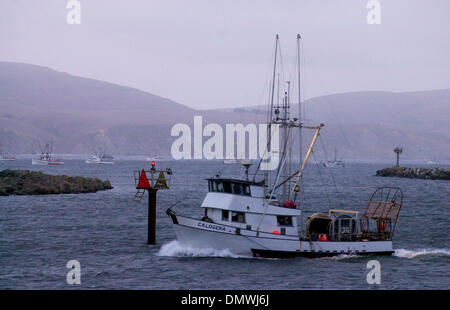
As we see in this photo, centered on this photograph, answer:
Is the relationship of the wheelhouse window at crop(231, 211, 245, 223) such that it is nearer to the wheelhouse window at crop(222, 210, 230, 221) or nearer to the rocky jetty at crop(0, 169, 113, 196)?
the wheelhouse window at crop(222, 210, 230, 221)

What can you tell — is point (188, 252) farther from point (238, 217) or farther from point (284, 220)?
point (284, 220)

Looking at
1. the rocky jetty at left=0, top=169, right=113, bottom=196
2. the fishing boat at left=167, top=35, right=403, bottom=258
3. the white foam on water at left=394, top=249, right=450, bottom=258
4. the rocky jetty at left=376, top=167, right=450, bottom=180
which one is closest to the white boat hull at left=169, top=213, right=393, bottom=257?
the fishing boat at left=167, top=35, right=403, bottom=258

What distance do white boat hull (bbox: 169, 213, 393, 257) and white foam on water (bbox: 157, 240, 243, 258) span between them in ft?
0.85

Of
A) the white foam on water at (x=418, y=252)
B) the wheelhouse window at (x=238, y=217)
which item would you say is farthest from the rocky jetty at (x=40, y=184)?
the white foam on water at (x=418, y=252)

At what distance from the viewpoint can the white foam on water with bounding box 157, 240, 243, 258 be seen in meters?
41.2

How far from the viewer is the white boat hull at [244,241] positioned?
4047 centimetres

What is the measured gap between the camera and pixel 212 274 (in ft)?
123

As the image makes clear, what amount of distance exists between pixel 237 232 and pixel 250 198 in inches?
95.8

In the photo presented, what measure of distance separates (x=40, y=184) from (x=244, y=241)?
64.0 meters

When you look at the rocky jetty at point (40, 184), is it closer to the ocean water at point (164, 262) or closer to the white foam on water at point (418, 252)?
the ocean water at point (164, 262)

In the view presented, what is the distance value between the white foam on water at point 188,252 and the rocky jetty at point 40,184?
53.8 metres

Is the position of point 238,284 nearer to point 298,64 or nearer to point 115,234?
point 298,64

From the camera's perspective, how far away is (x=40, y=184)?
3839 inches
